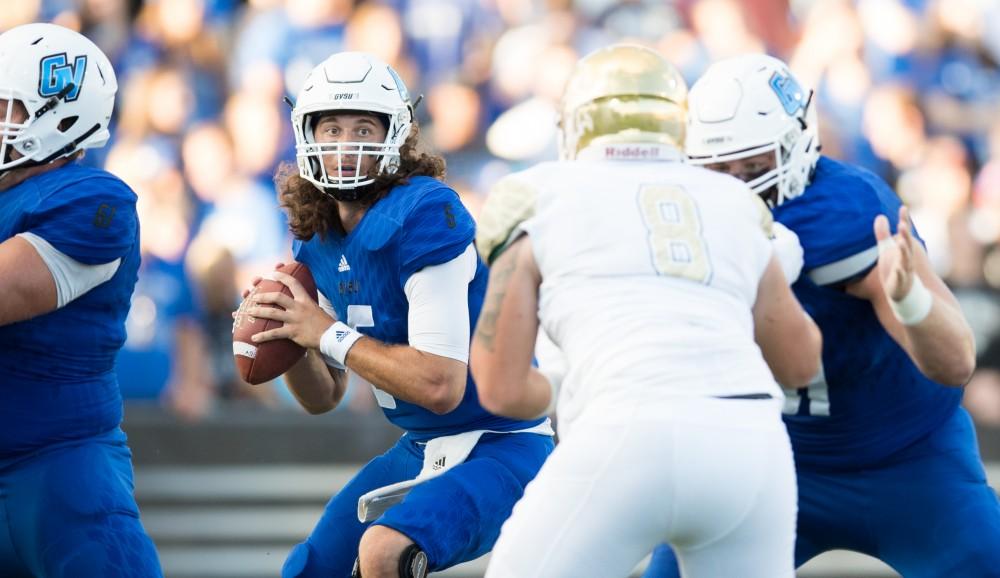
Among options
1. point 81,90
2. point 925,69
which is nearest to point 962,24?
point 925,69

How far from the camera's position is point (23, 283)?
135 inches

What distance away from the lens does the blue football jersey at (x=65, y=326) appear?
353cm

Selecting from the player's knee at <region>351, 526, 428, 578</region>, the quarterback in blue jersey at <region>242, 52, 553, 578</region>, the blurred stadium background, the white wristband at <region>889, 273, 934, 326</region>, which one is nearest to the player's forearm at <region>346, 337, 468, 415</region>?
the quarterback in blue jersey at <region>242, 52, 553, 578</region>

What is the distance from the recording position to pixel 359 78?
402 centimetres

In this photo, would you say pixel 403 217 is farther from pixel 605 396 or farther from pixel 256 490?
pixel 256 490

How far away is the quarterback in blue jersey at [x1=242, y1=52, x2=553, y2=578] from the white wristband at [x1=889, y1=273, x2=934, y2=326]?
110 cm

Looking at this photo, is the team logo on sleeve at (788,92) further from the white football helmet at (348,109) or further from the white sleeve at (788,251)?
the white football helmet at (348,109)

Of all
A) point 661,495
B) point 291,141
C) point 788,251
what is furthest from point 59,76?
point 291,141

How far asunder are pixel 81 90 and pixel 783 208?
1.74 metres

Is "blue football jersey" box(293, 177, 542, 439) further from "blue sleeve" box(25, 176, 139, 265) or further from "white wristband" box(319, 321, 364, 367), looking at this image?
"blue sleeve" box(25, 176, 139, 265)

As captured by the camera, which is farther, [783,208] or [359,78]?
[359,78]

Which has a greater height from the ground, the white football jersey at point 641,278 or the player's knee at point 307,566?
the white football jersey at point 641,278

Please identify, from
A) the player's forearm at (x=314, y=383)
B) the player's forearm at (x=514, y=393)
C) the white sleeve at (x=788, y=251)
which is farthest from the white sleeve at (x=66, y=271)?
the white sleeve at (x=788, y=251)

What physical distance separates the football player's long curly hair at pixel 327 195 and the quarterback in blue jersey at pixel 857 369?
0.83 m
